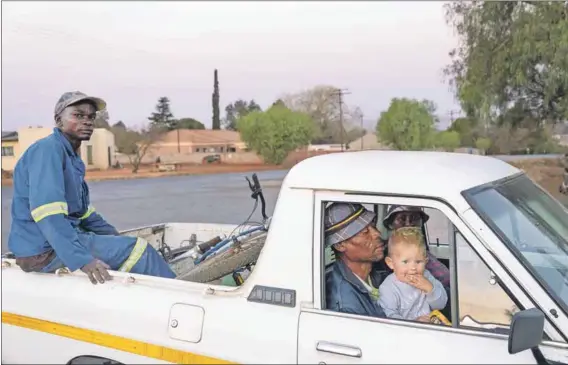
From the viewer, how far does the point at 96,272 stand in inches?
113

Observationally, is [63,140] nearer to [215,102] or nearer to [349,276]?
[349,276]

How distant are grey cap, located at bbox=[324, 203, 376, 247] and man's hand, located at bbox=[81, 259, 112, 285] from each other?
115 centimetres

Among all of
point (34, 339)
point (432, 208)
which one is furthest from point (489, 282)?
point (34, 339)

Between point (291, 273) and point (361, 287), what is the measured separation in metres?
0.41

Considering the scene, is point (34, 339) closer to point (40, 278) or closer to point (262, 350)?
point (40, 278)

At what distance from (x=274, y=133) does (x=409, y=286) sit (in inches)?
1831

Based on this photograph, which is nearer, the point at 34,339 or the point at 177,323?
the point at 177,323

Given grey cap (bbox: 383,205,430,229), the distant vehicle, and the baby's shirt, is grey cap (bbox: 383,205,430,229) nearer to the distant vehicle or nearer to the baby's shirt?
the baby's shirt

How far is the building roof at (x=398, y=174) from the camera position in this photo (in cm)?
237

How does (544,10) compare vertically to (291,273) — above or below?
above

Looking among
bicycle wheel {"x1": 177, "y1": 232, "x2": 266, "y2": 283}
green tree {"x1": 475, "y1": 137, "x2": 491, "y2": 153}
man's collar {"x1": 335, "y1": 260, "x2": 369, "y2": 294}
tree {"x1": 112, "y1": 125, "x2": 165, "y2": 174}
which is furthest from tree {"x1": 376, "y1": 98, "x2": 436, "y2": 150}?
man's collar {"x1": 335, "y1": 260, "x2": 369, "y2": 294}

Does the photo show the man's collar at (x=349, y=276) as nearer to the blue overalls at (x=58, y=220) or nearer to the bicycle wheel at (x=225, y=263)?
the bicycle wheel at (x=225, y=263)

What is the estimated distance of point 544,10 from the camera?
1647 cm

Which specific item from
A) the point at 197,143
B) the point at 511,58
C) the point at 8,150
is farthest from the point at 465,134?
the point at 511,58
